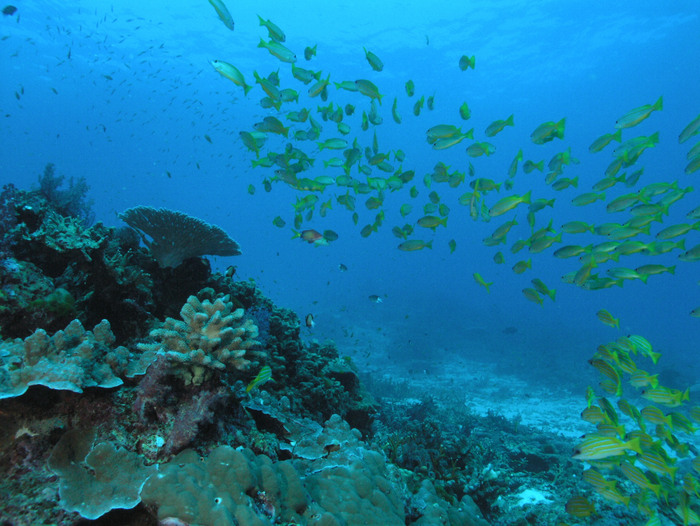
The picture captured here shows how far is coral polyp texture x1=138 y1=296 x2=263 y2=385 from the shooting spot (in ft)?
8.48

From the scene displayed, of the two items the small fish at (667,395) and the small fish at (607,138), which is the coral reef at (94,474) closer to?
the small fish at (667,395)

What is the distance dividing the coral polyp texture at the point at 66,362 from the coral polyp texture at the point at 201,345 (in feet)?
1.41

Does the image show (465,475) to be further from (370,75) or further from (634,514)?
(370,75)

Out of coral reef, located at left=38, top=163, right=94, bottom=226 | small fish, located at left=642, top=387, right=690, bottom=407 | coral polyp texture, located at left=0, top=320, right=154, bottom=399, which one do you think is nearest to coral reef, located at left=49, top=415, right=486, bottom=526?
coral polyp texture, located at left=0, top=320, right=154, bottom=399

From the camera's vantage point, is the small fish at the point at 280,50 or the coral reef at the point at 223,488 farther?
the small fish at the point at 280,50

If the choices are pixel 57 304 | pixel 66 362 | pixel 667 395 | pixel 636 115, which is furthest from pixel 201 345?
pixel 636 115

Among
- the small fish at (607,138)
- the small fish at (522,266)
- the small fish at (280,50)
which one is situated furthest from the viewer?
the small fish at (522,266)

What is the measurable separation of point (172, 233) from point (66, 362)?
8.63 ft

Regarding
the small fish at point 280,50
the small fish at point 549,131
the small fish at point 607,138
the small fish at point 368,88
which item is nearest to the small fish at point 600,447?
the small fish at point 549,131

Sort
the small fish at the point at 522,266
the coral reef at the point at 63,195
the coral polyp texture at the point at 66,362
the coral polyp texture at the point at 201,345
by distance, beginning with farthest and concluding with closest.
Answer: the coral reef at the point at 63,195 → the small fish at the point at 522,266 → the coral polyp texture at the point at 201,345 → the coral polyp texture at the point at 66,362

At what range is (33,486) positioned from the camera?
2066 millimetres

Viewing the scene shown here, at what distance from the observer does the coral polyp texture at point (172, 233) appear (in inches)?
183

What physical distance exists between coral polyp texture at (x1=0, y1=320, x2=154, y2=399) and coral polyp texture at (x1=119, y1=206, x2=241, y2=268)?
1.95 metres

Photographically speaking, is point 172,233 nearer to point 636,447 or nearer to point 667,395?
point 636,447
